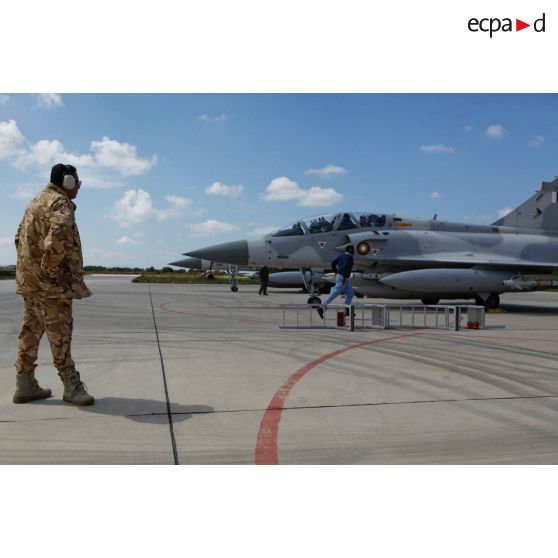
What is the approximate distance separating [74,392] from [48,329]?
569 millimetres

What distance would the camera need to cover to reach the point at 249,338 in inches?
322

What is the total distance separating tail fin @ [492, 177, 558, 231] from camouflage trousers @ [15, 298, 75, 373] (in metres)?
17.0

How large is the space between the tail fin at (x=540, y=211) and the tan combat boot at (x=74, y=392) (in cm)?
1698

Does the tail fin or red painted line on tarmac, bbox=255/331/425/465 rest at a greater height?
the tail fin

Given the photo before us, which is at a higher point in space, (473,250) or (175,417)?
(473,250)

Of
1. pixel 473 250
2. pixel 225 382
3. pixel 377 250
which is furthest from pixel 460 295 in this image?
pixel 225 382

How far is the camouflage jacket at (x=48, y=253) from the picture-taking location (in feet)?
12.6

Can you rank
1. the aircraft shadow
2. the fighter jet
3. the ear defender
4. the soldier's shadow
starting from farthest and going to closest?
the aircraft shadow, the fighter jet, the ear defender, the soldier's shadow

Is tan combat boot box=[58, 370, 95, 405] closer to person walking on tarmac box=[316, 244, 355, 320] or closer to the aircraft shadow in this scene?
person walking on tarmac box=[316, 244, 355, 320]

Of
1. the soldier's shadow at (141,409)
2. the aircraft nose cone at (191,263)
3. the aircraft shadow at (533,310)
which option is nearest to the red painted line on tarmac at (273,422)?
the soldier's shadow at (141,409)

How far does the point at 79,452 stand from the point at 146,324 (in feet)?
23.6

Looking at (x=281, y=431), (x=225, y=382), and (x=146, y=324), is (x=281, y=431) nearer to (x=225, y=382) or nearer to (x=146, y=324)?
(x=225, y=382)

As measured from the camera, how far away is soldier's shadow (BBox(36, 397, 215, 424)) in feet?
12.4

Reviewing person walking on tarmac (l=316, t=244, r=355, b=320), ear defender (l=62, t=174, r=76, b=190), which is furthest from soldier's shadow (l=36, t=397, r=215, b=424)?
person walking on tarmac (l=316, t=244, r=355, b=320)
